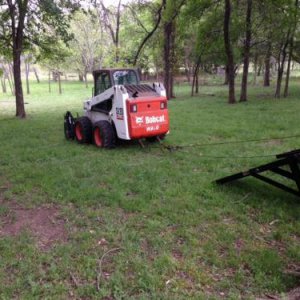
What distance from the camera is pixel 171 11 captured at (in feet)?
58.5

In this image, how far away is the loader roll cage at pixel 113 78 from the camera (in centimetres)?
870

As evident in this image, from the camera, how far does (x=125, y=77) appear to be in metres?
8.91

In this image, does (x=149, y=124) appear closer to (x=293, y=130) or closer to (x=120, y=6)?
(x=293, y=130)

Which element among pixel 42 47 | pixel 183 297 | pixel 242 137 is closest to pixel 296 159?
pixel 183 297

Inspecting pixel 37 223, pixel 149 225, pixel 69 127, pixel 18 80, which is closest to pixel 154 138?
pixel 69 127

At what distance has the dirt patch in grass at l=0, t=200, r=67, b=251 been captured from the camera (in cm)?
410

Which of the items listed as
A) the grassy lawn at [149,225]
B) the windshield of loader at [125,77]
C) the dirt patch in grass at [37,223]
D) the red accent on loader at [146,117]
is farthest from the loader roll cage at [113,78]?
the dirt patch in grass at [37,223]

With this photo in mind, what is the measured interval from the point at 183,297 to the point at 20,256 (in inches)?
68.4

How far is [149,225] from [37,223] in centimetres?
140

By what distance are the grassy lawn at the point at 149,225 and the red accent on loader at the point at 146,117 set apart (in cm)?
45

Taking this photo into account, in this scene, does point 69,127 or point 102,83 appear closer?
point 102,83

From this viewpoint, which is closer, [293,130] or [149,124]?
[149,124]

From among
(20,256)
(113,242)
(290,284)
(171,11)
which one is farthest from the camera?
(171,11)

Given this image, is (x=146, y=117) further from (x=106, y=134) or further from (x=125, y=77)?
(x=125, y=77)
